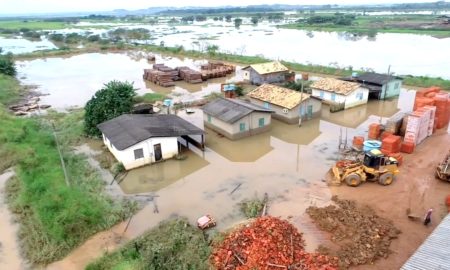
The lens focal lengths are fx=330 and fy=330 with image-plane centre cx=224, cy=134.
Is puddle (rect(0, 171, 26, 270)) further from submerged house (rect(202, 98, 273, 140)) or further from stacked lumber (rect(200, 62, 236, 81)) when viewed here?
stacked lumber (rect(200, 62, 236, 81))

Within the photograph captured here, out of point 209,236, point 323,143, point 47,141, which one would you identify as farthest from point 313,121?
point 47,141

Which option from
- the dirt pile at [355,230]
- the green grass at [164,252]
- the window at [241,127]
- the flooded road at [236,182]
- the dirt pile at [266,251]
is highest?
the window at [241,127]

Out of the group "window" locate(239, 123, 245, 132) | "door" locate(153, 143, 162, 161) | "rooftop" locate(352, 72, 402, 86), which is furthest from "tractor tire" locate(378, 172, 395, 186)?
"rooftop" locate(352, 72, 402, 86)

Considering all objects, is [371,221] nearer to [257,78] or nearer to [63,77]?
[257,78]

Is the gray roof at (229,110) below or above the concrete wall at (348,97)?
above

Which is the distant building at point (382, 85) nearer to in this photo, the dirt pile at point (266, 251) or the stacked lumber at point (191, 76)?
the stacked lumber at point (191, 76)

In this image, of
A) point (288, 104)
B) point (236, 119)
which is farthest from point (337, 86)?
point (236, 119)

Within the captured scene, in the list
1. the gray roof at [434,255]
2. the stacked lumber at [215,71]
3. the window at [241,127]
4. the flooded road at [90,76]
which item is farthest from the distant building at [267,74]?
the gray roof at [434,255]

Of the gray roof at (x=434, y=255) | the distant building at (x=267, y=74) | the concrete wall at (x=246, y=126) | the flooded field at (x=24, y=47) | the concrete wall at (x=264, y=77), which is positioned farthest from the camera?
the flooded field at (x=24, y=47)
